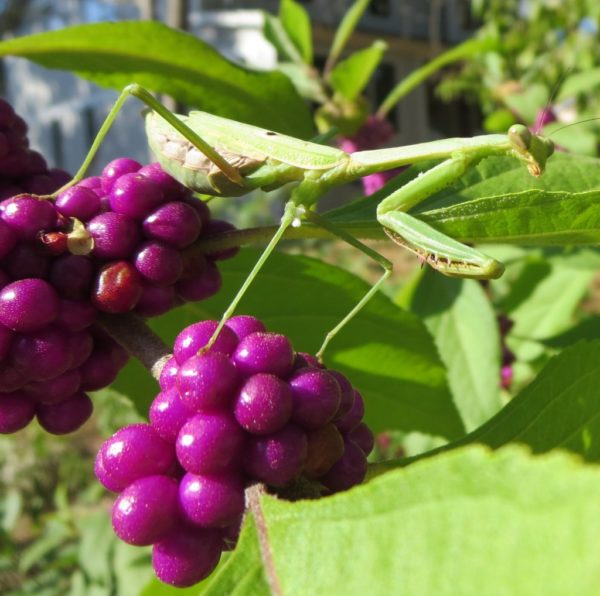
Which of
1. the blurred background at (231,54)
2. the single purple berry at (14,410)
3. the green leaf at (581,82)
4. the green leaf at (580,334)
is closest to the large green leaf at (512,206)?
the single purple berry at (14,410)

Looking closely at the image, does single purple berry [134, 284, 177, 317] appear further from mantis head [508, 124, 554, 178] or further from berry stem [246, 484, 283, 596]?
mantis head [508, 124, 554, 178]

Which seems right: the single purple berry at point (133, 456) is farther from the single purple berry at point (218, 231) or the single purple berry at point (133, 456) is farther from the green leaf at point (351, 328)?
the green leaf at point (351, 328)

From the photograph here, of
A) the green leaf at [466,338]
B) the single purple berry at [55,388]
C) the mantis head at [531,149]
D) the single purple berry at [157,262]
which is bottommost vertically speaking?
the green leaf at [466,338]

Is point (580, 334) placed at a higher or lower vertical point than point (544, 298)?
higher

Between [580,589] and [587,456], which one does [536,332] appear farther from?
[580,589]

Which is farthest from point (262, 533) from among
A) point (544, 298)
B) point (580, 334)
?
point (544, 298)

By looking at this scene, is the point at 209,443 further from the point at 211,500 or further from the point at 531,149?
the point at 531,149
